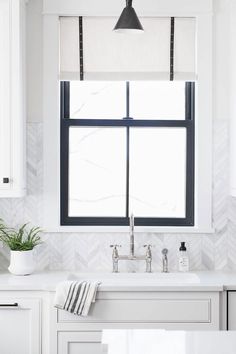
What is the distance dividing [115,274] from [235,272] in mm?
756

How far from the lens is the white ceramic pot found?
3779mm

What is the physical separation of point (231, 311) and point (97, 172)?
131 cm

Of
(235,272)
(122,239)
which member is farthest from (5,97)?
(235,272)

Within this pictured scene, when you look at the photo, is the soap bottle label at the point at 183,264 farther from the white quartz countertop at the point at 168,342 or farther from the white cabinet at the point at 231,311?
the white quartz countertop at the point at 168,342

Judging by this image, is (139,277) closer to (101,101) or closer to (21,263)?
(21,263)

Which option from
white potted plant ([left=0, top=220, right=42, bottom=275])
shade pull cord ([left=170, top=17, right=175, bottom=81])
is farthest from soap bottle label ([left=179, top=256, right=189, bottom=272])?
shade pull cord ([left=170, top=17, right=175, bottom=81])

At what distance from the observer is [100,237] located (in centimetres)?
407

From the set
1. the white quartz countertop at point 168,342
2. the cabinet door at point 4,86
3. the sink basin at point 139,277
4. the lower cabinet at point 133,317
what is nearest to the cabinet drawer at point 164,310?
the lower cabinet at point 133,317

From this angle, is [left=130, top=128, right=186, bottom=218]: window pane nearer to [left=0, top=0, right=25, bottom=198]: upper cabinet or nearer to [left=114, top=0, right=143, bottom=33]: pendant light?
[left=0, top=0, right=25, bottom=198]: upper cabinet

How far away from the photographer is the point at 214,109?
408 cm

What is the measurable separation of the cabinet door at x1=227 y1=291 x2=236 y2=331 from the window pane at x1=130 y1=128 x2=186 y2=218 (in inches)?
32.8

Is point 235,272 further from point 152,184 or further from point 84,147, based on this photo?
point 84,147

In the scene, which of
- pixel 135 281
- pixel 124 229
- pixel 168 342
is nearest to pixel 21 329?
pixel 135 281

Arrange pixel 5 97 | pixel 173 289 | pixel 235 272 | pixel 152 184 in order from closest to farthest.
A: pixel 173 289 → pixel 5 97 → pixel 235 272 → pixel 152 184
